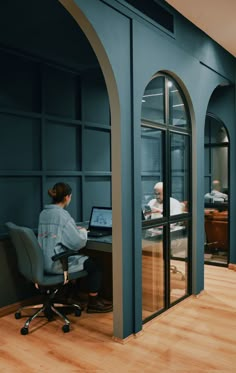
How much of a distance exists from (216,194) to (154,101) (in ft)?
8.04

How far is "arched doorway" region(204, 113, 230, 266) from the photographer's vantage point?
4.77 m

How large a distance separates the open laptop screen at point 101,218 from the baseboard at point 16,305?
81 centimetres

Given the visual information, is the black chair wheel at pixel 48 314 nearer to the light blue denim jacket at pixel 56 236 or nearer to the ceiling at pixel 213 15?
the light blue denim jacket at pixel 56 236

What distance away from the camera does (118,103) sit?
8.09 feet

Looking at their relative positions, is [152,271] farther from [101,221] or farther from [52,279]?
[52,279]

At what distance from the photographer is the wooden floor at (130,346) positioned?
220cm

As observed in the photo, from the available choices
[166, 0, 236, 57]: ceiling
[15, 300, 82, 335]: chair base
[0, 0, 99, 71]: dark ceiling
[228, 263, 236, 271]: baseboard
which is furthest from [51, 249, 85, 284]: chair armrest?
[228, 263, 236, 271]: baseboard

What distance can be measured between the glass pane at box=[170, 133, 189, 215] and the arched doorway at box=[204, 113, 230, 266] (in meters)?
1.36

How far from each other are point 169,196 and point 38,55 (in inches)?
68.6

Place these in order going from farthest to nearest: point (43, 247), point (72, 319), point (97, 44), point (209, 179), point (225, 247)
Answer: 1. point (209, 179)
2. point (225, 247)
3. point (72, 319)
4. point (43, 247)
5. point (97, 44)

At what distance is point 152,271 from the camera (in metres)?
2.96

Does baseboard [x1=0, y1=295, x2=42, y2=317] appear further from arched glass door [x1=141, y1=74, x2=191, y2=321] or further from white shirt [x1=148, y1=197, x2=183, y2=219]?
white shirt [x1=148, y1=197, x2=183, y2=219]

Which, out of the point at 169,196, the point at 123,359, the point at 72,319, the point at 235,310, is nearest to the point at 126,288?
the point at 123,359

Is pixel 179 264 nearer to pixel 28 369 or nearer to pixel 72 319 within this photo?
pixel 72 319
